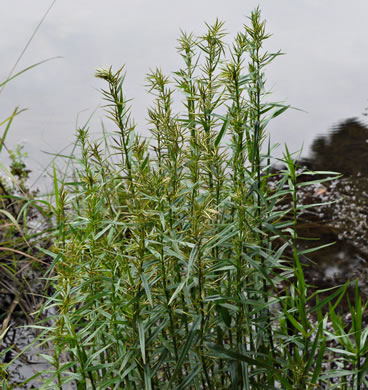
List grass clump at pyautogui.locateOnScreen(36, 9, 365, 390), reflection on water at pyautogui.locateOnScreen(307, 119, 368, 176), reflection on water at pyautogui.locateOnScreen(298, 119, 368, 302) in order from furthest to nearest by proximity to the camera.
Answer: reflection on water at pyautogui.locateOnScreen(307, 119, 368, 176) → reflection on water at pyautogui.locateOnScreen(298, 119, 368, 302) → grass clump at pyautogui.locateOnScreen(36, 9, 365, 390)

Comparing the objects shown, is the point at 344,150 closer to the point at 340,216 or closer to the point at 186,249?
the point at 340,216

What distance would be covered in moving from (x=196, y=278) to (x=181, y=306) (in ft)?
0.77

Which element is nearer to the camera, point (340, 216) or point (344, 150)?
point (340, 216)

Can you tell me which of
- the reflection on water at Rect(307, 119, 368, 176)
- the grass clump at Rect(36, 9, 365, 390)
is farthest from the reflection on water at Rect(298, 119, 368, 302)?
the grass clump at Rect(36, 9, 365, 390)

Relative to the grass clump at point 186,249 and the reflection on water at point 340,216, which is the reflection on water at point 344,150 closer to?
the reflection on water at point 340,216

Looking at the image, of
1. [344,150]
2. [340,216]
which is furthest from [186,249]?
[344,150]

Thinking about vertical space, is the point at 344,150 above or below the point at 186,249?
above

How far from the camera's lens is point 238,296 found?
54.1 inches

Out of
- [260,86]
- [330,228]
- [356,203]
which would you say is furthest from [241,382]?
[356,203]

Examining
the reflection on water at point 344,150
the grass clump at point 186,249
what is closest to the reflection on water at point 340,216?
the reflection on water at point 344,150

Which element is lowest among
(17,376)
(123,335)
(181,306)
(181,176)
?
(17,376)

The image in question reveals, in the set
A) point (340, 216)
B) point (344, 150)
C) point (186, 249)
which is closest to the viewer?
point (186, 249)

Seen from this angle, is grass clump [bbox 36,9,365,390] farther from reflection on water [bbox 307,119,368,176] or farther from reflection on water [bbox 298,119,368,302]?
reflection on water [bbox 307,119,368,176]

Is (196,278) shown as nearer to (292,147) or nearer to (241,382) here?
(241,382)
